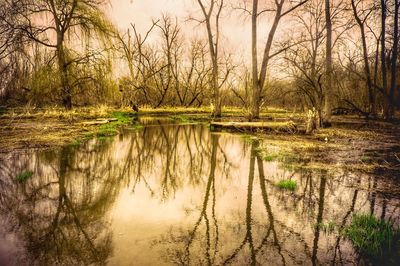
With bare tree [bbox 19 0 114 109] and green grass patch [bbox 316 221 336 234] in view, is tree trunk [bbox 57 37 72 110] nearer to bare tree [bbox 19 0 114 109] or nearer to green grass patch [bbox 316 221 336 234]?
bare tree [bbox 19 0 114 109]

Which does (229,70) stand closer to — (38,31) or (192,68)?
(192,68)

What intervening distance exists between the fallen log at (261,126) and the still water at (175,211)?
6.99 m

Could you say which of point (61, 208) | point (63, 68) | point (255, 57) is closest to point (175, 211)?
point (61, 208)

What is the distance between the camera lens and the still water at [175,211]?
327 centimetres

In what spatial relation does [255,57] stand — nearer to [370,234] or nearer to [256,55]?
[256,55]

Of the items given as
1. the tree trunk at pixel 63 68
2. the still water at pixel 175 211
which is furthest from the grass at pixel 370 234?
the tree trunk at pixel 63 68

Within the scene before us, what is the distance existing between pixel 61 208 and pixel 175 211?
166cm

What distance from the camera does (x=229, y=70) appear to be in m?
40.2

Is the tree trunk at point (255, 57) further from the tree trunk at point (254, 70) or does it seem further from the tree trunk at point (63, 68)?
the tree trunk at point (63, 68)

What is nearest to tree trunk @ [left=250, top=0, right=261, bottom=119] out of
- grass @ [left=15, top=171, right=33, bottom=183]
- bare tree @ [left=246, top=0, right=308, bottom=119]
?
bare tree @ [left=246, top=0, right=308, bottom=119]

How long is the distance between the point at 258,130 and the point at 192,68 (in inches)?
1118

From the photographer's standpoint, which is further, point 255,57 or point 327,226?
point 255,57

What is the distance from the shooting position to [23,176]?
5957 millimetres

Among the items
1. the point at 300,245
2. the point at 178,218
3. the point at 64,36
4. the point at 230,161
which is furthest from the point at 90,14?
the point at 300,245
